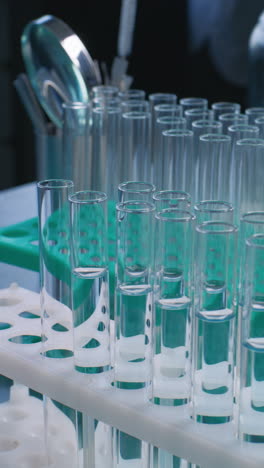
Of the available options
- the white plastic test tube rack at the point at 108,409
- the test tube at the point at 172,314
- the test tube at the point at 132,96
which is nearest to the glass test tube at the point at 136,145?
the test tube at the point at 132,96

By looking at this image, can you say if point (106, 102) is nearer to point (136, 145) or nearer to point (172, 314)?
point (136, 145)

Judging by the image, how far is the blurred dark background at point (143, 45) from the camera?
222cm

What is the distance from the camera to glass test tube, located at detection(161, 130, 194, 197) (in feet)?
2.79

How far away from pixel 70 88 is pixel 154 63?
1.31 metres

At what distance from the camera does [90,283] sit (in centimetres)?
65

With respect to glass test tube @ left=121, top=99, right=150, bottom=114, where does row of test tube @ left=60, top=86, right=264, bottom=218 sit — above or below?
below

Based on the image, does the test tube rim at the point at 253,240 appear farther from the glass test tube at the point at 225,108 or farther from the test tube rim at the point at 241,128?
the glass test tube at the point at 225,108

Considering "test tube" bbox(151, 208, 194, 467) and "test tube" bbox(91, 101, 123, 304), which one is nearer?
"test tube" bbox(151, 208, 194, 467)

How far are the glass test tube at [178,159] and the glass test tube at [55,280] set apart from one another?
20 cm

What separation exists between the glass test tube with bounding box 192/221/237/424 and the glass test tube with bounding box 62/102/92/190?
392 mm

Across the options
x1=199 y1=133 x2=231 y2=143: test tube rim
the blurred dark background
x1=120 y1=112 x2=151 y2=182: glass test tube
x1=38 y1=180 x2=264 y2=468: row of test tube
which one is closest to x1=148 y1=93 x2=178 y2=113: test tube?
x1=120 y1=112 x2=151 y2=182: glass test tube

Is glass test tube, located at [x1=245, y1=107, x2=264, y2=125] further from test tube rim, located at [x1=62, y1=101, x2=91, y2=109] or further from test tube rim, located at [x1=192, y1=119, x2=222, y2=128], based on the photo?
test tube rim, located at [x1=62, y1=101, x2=91, y2=109]

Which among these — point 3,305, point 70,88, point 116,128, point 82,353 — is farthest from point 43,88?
point 82,353

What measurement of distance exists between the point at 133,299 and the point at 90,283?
44mm
